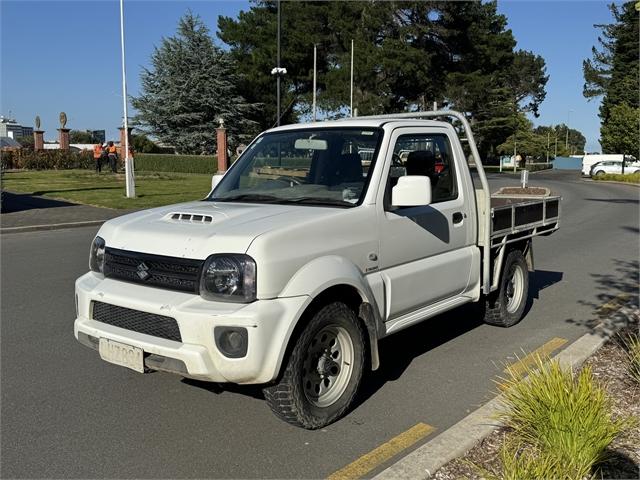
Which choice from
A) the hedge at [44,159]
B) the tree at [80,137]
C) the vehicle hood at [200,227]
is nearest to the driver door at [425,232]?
the vehicle hood at [200,227]

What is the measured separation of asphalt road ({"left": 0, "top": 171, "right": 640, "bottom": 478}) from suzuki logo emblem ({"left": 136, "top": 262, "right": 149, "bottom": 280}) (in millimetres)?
996

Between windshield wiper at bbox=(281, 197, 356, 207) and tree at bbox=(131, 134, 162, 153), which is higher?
tree at bbox=(131, 134, 162, 153)

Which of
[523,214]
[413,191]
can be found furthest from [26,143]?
[413,191]

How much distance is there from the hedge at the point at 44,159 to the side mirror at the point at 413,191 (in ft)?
130

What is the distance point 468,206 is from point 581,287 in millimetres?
3867

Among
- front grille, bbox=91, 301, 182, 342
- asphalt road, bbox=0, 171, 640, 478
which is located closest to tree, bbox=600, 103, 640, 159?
asphalt road, bbox=0, 171, 640, 478

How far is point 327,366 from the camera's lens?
4047mm

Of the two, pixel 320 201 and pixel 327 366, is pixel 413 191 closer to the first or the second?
pixel 320 201

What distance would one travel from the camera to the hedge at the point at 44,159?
39.6 m

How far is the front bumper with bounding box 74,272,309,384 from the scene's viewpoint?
345cm

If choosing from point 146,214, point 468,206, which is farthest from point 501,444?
point 146,214

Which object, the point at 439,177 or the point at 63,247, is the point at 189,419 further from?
the point at 63,247

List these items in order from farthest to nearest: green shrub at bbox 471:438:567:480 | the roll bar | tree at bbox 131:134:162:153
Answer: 1. tree at bbox 131:134:162:153
2. the roll bar
3. green shrub at bbox 471:438:567:480

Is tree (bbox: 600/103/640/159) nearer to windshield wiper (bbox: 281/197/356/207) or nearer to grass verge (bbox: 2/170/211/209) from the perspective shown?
grass verge (bbox: 2/170/211/209)
